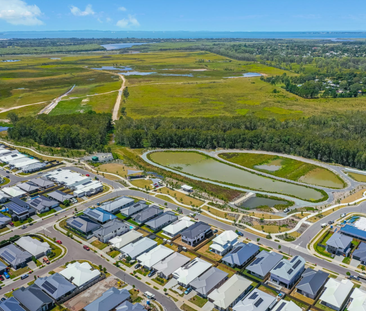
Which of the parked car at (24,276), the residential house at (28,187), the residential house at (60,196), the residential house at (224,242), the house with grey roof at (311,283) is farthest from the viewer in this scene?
the residential house at (28,187)

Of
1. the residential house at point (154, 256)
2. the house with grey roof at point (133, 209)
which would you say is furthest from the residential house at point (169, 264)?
the house with grey roof at point (133, 209)

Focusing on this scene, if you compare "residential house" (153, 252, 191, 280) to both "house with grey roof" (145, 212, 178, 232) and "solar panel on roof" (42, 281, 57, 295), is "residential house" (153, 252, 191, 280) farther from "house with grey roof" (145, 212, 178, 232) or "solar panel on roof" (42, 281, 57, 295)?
"solar panel on roof" (42, 281, 57, 295)

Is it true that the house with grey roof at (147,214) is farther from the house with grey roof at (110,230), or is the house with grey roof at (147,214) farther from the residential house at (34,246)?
the residential house at (34,246)

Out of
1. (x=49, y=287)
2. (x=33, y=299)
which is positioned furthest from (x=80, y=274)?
(x=33, y=299)

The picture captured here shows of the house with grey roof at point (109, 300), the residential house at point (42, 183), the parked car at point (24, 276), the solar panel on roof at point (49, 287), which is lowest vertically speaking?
the parked car at point (24, 276)

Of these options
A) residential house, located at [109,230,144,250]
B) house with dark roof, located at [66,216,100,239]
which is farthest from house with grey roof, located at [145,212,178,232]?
house with dark roof, located at [66,216,100,239]

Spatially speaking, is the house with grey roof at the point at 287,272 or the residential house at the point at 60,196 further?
the residential house at the point at 60,196
